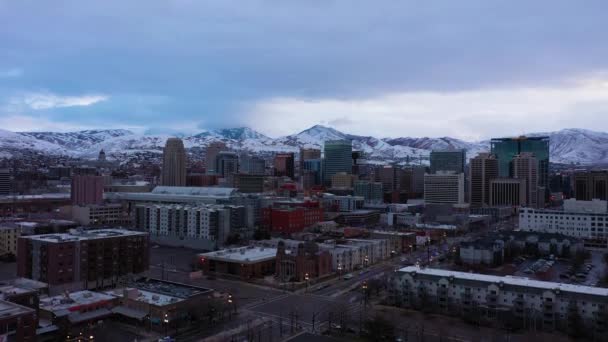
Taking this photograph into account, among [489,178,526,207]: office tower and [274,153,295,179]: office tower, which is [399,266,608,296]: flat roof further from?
[274,153,295,179]: office tower

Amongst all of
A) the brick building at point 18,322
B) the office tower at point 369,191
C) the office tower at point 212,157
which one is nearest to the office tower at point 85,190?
the office tower at point 369,191

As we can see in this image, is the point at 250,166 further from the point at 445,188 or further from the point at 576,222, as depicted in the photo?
the point at 576,222

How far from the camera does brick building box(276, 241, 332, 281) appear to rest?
21984mm

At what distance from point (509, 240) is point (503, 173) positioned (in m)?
66.8

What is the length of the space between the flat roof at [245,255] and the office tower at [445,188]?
1377 inches

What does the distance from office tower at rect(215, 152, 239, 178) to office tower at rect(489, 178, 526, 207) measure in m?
42.4

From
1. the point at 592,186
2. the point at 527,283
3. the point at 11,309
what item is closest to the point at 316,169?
the point at 592,186

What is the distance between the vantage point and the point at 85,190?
47.9 meters

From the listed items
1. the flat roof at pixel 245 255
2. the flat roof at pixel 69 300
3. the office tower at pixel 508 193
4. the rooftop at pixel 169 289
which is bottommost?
the flat roof at pixel 69 300

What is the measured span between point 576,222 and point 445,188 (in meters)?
22.3

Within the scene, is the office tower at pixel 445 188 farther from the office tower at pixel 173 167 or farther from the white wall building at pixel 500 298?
the white wall building at pixel 500 298

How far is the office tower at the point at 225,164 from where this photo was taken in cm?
8849

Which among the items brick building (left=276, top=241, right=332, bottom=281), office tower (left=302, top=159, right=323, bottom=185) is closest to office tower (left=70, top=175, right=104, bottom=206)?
brick building (left=276, top=241, right=332, bottom=281)

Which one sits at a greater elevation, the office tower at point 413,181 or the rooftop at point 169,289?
the office tower at point 413,181
